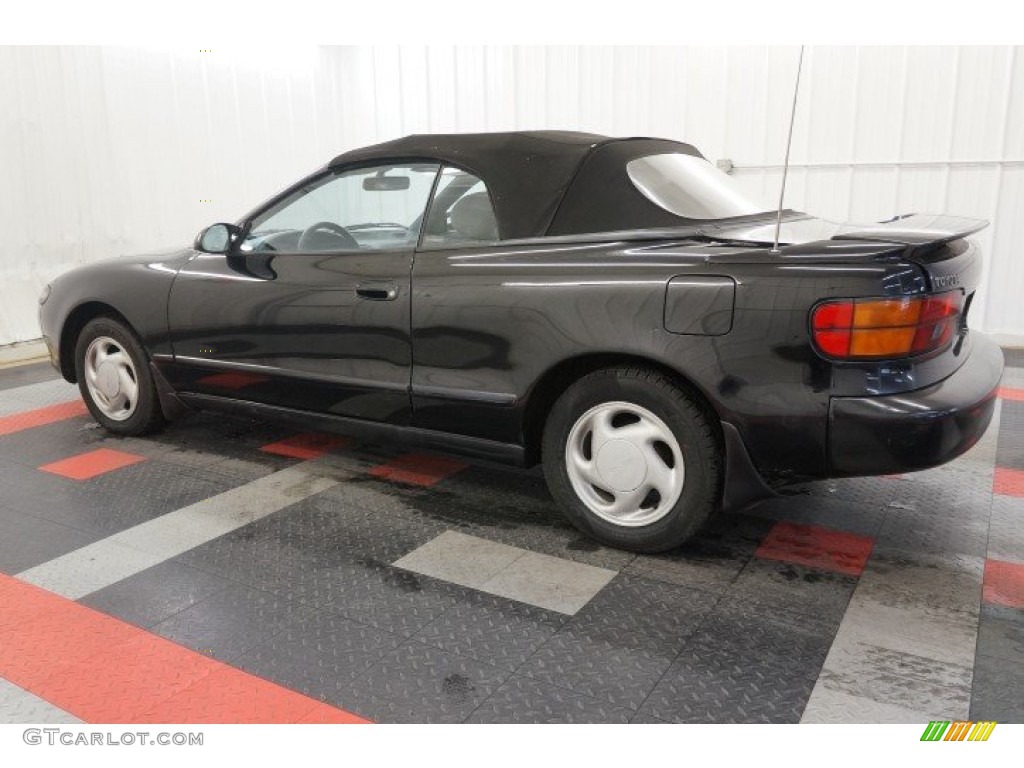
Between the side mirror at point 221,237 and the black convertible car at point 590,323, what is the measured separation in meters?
0.01

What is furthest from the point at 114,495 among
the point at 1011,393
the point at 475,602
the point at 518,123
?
the point at 518,123

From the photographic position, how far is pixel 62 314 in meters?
4.16

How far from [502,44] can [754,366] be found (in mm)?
6946

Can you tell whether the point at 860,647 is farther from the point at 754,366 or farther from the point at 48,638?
the point at 48,638

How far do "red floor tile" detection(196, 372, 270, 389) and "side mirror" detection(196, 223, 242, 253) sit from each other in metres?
0.56

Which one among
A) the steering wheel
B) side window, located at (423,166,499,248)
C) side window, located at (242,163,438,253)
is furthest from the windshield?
the steering wheel

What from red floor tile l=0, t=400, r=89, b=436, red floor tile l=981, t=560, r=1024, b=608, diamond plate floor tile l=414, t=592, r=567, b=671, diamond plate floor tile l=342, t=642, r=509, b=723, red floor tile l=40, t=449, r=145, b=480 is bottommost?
red floor tile l=0, t=400, r=89, b=436

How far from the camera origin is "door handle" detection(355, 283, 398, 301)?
3.07 meters

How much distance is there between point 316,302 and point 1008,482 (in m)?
3.04

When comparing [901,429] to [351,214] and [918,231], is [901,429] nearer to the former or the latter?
[918,231]

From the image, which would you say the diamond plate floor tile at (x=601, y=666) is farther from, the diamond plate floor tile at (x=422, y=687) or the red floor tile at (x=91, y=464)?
the red floor tile at (x=91, y=464)

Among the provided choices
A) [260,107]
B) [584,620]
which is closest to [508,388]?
[584,620]

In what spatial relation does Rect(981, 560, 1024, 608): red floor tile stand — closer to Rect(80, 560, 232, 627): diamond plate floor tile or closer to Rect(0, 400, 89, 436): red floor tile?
Rect(80, 560, 232, 627): diamond plate floor tile

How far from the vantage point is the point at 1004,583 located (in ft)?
8.50
